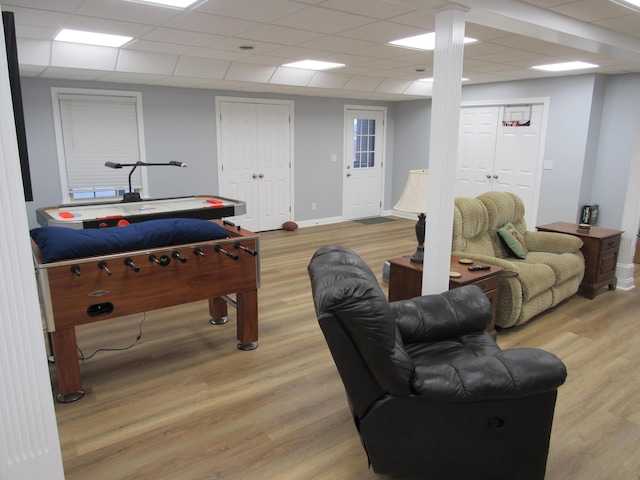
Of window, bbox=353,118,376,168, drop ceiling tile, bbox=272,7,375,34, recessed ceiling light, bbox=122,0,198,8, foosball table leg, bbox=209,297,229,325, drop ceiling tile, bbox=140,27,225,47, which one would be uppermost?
drop ceiling tile, bbox=140,27,225,47

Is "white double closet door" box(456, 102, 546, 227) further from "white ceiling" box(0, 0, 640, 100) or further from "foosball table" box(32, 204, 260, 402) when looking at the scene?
"foosball table" box(32, 204, 260, 402)

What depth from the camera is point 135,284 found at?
2.76 metres

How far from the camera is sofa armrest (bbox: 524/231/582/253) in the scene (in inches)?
169

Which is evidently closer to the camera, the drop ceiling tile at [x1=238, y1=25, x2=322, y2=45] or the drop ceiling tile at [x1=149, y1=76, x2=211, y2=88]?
the drop ceiling tile at [x1=238, y1=25, x2=322, y2=45]

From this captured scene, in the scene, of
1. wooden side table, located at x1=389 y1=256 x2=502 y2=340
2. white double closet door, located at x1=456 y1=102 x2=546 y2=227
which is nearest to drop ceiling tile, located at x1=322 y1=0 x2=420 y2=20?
wooden side table, located at x1=389 y1=256 x2=502 y2=340

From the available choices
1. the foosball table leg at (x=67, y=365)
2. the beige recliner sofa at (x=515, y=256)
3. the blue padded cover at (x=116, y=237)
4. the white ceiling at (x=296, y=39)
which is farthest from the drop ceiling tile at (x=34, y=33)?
the beige recliner sofa at (x=515, y=256)

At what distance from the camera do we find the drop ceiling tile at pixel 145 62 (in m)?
4.71

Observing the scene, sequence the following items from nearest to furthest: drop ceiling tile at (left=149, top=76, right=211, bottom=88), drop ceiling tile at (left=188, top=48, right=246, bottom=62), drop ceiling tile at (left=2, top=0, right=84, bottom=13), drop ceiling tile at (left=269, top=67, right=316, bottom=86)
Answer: drop ceiling tile at (left=2, top=0, right=84, bottom=13)
drop ceiling tile at (left=188, top=48, right=246, bottom=62)
drop ceiling tile at (left=149, top=76, right=211, bottom=88)
drop ceiling tile at (left=269, top=67, right=316, bottom=86)

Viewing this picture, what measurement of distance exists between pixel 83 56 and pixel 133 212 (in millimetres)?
1691

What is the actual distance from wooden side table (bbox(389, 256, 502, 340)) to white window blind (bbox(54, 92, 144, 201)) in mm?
4082

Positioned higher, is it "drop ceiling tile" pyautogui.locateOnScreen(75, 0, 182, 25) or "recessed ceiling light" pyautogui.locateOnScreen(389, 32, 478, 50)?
"recessed ceiling light" pyautogui.locateOnScreen(389, 32, 478, 50)

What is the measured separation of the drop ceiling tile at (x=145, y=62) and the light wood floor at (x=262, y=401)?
2647mm

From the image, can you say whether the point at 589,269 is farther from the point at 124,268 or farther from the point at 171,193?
the point at 171,193

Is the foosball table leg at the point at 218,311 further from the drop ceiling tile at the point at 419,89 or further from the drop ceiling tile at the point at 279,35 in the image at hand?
the drop ceiling tile at the point at 419,89
